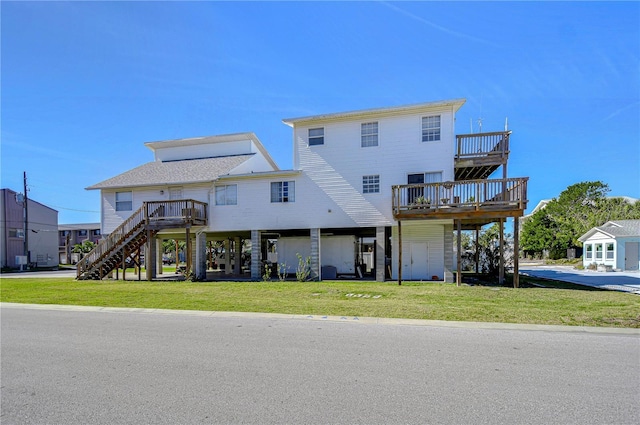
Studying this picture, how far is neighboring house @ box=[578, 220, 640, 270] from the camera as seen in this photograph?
956 inches

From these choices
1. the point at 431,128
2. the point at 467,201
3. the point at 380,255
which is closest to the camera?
the point at 467,201

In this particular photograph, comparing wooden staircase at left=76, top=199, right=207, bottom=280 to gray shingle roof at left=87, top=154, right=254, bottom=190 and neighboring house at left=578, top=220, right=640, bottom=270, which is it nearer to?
gray shingle roof at left=87, top=154, right=254, bottom=190

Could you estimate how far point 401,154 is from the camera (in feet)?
57.7

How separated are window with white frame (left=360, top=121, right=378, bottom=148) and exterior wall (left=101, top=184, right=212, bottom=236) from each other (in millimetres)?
9437

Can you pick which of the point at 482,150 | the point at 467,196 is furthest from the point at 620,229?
the point at 467,196

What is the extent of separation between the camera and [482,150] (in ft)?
55.4

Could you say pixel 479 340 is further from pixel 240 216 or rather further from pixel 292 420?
pixel 240 216

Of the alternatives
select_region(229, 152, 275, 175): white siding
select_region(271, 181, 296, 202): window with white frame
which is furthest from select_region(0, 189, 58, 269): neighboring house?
select_region(271, 181, 296, 202): window with white frame

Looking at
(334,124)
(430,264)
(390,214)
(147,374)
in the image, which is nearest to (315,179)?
(334,124)

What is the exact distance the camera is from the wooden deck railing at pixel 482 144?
52.8 ft

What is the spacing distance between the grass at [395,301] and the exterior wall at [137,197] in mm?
7208

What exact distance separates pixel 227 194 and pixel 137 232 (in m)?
5.42

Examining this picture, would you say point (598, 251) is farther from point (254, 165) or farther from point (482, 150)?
point (254, 165)

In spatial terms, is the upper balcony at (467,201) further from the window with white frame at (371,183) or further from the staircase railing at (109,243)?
the staircase railing at (109,243)
